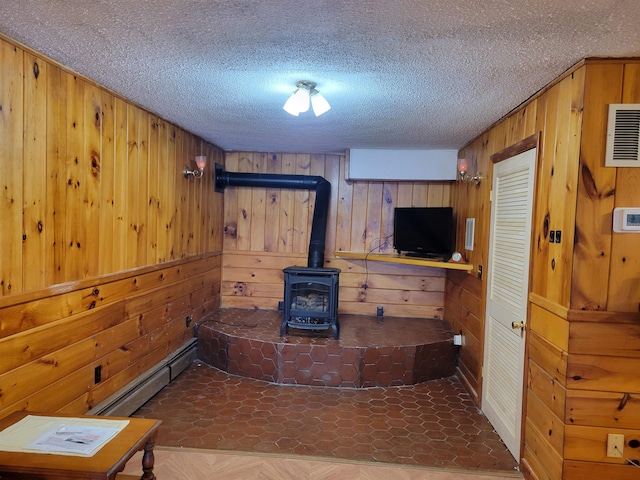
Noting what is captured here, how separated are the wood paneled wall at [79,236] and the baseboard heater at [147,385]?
6 centimetres

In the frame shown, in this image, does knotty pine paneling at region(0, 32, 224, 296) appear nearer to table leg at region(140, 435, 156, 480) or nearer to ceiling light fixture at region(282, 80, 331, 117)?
table leg at region(140, 435, 156, 480)

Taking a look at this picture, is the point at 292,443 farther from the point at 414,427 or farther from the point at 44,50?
the point at 44,50

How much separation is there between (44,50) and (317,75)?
1277 mm

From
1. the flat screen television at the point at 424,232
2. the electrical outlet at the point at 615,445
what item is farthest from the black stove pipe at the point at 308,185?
the electrical outlet at the point at 615,445

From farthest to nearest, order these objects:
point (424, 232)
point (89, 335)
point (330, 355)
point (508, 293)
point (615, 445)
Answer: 1. point (424, 232)
2. point (330, 355)
3. point (508, 293)
4. point (89, 335)
5. point (615, 445)

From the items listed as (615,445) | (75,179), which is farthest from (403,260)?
(75,179)

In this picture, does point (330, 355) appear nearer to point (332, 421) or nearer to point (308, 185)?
point (332, 421)

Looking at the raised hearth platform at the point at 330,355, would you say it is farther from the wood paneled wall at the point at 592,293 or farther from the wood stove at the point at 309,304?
the wood paneled wall at the point at 592,293

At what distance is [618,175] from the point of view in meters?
1.80

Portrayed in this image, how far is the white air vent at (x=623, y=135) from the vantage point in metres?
1.79

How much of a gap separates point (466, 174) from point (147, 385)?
10.4ft

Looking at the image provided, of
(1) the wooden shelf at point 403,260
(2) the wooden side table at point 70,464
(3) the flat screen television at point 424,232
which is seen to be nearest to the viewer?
(2) the wooden side table at point 70,464

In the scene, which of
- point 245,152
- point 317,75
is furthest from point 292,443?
point 245,152

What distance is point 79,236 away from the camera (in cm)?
225
